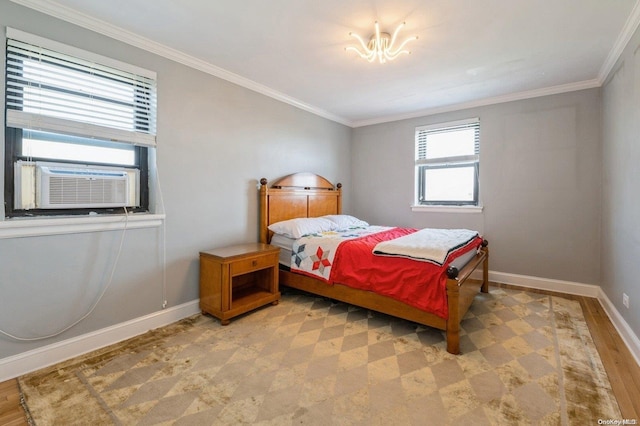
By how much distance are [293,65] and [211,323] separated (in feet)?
8.61

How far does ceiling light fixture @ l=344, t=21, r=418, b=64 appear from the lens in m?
2.30

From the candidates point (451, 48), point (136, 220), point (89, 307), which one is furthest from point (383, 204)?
point (89, 307)

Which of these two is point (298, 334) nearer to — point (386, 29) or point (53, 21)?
point (386, 29)

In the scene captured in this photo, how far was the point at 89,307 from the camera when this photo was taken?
2.20 meters

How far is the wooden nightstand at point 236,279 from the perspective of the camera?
2617mm

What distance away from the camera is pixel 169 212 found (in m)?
2.65

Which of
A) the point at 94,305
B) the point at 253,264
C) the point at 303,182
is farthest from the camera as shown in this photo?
the point at 303,182

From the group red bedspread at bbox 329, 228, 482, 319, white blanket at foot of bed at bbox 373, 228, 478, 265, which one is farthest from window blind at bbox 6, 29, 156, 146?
white blanket at foot of bed at bbox 373, 228, 478, 265

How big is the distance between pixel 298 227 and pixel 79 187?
1983 millimetres

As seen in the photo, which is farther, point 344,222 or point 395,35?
point 344,222

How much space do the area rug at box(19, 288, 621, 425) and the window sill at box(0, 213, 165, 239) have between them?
93 cm

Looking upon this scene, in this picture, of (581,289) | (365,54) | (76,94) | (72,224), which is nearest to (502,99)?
(365,54)

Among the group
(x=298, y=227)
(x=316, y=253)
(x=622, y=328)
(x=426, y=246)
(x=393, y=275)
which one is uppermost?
(x=298, y=227)

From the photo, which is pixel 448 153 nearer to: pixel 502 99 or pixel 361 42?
pixel 502 99
